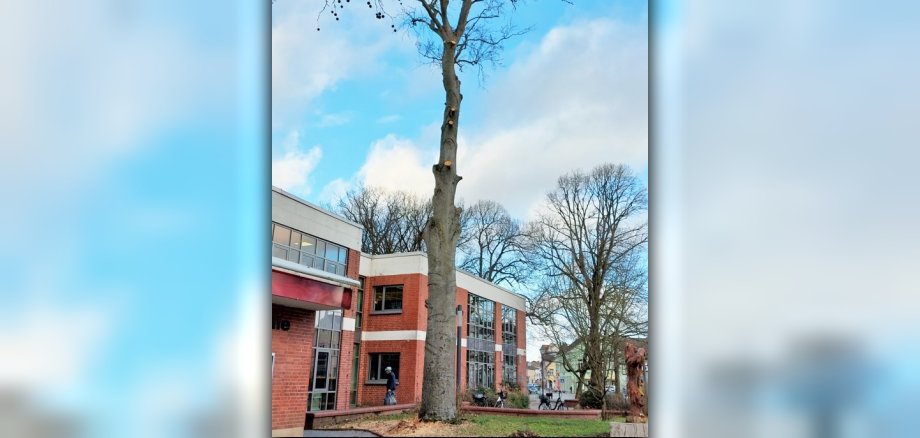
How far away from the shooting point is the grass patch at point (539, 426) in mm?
3083

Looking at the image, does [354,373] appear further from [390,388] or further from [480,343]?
[480,343]

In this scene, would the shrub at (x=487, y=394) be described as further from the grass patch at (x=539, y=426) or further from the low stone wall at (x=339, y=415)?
the low stone wall at (x=339, y=415)

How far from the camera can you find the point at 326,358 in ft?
17.3

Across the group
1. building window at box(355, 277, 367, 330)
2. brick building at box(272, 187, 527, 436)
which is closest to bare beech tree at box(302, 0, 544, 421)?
brick building at box(272, 187, 527, 436)

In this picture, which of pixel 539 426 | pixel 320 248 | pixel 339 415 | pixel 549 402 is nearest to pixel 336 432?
pixel 339 415

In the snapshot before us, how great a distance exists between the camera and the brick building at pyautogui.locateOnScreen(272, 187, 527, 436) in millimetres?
4160

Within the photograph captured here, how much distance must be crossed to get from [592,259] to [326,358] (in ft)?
9.11

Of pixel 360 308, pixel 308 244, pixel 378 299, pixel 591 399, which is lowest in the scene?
pixel 591 399

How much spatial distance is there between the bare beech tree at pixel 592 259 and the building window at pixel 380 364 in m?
1.55

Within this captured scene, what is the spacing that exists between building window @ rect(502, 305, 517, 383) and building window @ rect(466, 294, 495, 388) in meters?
0.12

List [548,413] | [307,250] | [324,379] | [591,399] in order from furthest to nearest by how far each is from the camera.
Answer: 1. [324,379]
2. [591,399]
3. [307,250]
4. [548,413]
